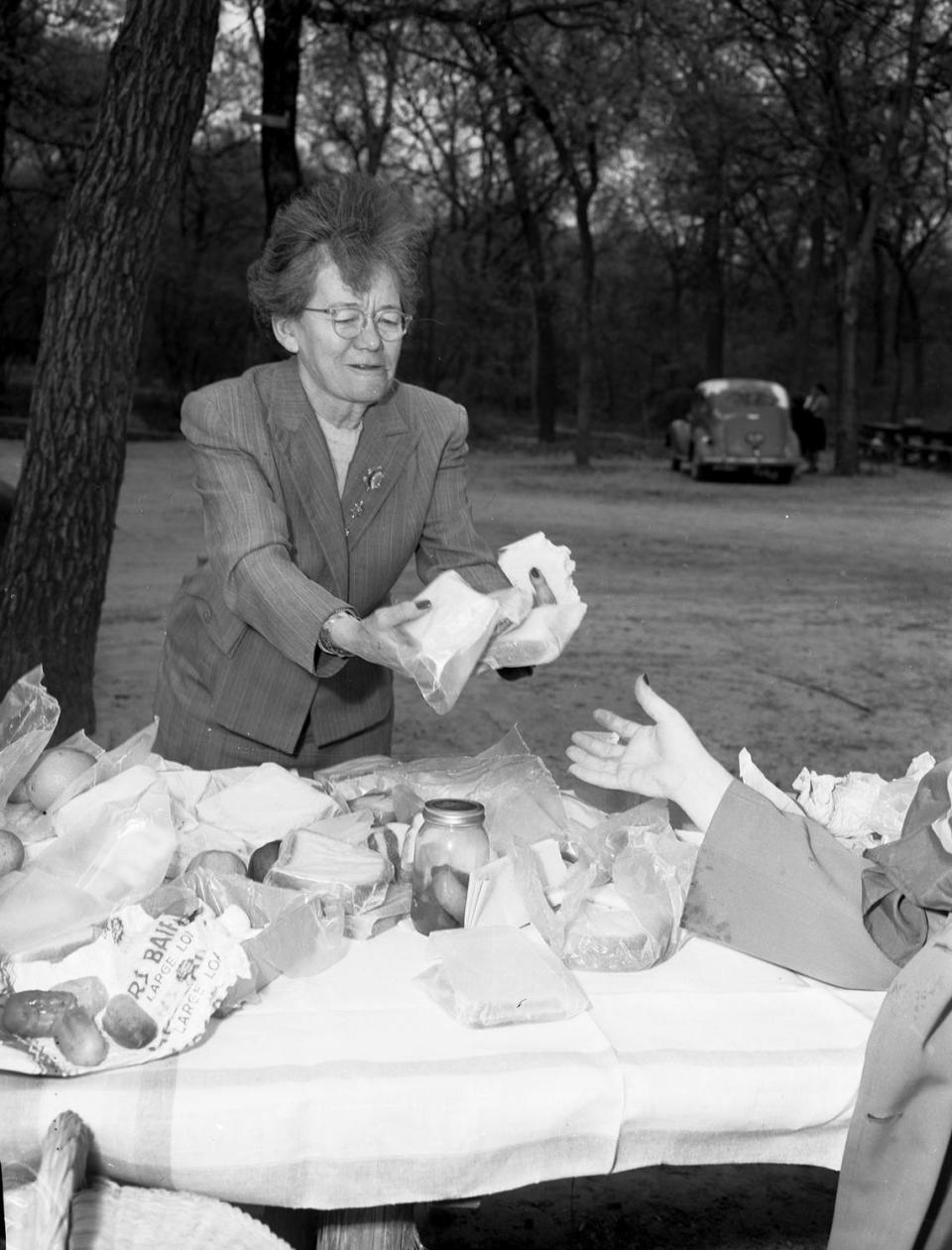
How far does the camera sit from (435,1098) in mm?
1560

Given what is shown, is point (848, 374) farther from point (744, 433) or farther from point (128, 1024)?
point (128, 1024)

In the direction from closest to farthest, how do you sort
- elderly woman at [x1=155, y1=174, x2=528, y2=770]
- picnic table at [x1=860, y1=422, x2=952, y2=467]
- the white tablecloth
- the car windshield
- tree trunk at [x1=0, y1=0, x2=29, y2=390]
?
the white tablecloth < elderly woman at [x1=155, y1=174, x2=528, y2=770] < tree trunk at [x1=0, y1=0, x2=29, y2=390] < the car windshield < picnic table at [x1=860, y1=422, x2=952, y2=467]

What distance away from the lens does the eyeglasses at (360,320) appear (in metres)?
2.64

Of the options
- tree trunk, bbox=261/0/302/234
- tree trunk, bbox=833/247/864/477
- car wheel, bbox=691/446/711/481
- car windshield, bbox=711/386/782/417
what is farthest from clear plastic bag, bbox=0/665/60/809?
tree trunk, bbox=833/247/864/477

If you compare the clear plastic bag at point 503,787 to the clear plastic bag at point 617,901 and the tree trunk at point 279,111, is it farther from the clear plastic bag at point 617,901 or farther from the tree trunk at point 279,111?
the tree trunk at point 279,111

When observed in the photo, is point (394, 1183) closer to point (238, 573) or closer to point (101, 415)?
point (238, 573)

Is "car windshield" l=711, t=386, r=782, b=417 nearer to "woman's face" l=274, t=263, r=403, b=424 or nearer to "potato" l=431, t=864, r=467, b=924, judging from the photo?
"woman's face" l=274, t=263, r=403, b=424

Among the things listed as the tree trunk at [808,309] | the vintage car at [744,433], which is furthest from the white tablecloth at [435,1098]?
the tree trunk at [808,309]

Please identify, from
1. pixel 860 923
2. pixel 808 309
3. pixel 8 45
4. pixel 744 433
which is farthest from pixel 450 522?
pixel 808 309

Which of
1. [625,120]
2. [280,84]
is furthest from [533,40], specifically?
[280,84]

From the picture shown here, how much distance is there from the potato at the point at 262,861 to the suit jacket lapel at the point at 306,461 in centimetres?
92

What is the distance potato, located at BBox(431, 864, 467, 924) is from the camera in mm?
1923

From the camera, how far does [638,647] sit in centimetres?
844

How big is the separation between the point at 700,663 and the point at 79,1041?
22.2 ft
